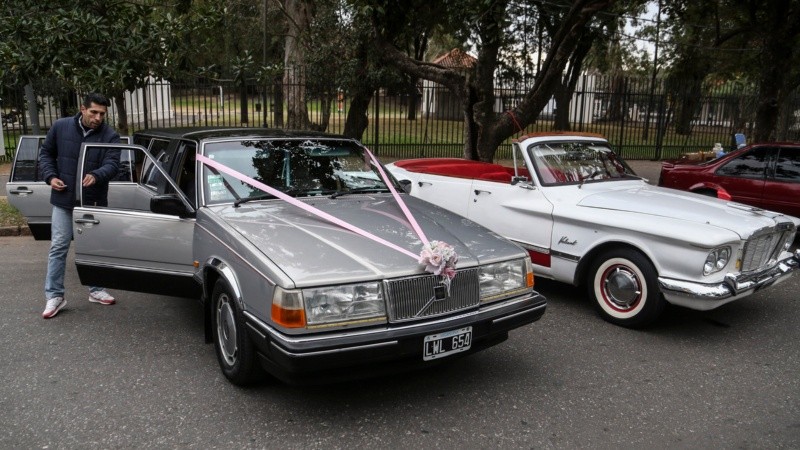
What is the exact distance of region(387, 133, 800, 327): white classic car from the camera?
16.0 ft

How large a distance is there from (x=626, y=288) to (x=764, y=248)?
4.22 feet

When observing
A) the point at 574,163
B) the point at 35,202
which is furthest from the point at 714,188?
the point at 35,202

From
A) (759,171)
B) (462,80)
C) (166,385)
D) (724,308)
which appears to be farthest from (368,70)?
(166,385)

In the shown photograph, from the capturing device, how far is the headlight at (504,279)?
3.87 meters

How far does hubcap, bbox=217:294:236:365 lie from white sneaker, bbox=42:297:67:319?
A: 7.11 ft

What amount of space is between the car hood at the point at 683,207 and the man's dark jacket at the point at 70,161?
4315mm

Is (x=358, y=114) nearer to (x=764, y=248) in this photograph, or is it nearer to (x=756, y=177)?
(x=756, y=177)

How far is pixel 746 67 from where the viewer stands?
81.9ft

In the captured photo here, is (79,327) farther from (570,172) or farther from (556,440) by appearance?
(570,172)

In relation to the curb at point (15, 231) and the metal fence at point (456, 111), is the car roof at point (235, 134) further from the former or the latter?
the metal fence at point (456, 111)

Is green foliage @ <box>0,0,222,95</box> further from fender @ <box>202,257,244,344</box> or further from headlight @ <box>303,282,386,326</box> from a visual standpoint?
headlight @ <box>303,282,386,326</box>

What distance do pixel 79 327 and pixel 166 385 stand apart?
5.15 feet

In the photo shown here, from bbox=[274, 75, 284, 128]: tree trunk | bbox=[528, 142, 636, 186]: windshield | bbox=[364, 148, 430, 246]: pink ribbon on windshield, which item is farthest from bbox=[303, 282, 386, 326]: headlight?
bbox=[274, 75, 284, 128]: tree trunk

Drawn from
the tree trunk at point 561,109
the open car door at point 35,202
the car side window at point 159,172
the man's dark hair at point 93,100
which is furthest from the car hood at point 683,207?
the tree trunk at point 561,109
